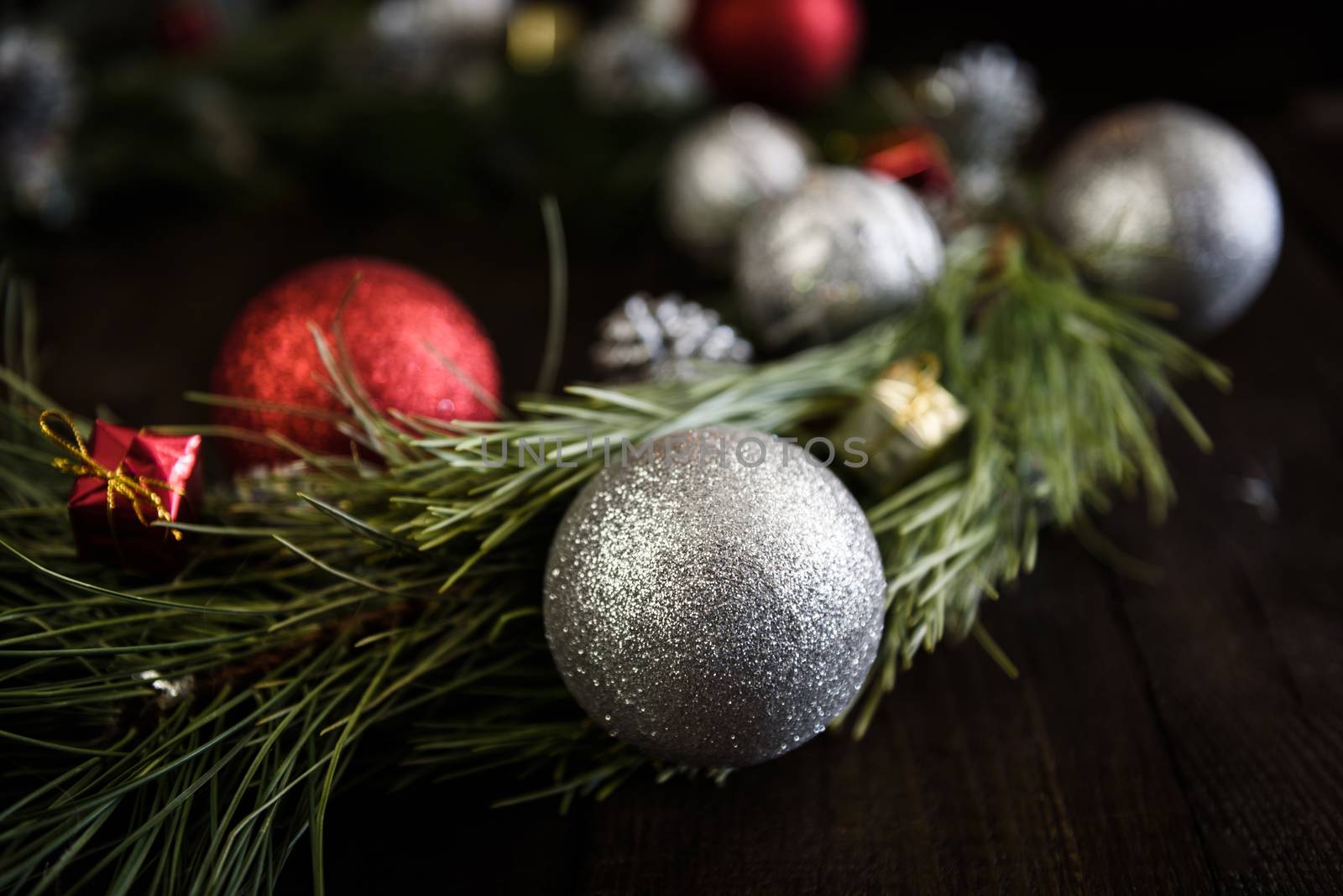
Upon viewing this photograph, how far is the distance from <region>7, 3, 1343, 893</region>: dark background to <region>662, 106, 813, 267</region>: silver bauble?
0.07 m

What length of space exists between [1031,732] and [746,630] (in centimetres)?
20

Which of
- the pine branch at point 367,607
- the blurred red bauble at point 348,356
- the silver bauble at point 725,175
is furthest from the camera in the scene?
the silver bauble at point 725,175

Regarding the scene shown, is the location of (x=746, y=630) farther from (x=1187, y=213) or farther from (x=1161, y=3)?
(x=1161, y=3)

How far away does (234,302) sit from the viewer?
2.97ft

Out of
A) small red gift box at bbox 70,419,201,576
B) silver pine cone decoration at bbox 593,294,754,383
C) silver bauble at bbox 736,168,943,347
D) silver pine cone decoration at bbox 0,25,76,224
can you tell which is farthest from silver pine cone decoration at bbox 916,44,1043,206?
silver pine cone decoration at bbox 0,25,76,224

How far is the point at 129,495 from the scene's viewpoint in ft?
1.45

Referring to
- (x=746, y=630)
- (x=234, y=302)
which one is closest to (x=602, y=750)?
(x=746, y=630)

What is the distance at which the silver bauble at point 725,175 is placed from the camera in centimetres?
83

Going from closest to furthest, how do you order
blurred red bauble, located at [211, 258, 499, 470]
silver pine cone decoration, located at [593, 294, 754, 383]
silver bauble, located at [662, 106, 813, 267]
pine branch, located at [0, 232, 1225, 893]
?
pine branch, located at [0, 232, 1225, 893] → blurred red bauble, located at [211, 258, 499, 470] → silver pine cone decoration, located at [593, 294, 754, 383] → silver bauble, located at [662, 106, 813, 267]

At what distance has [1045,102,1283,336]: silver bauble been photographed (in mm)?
672

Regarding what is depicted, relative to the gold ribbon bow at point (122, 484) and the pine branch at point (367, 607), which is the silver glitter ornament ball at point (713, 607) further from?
the gold ribbon bow at point (122, 484)

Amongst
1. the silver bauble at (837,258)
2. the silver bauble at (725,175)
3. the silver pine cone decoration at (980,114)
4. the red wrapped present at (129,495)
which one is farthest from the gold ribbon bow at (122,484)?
the silver pine cone decoration at (980,114)

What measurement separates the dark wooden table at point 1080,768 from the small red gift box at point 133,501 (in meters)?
0.15

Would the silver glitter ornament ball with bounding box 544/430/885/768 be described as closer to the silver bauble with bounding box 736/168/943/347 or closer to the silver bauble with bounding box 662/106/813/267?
the silver bauble with bounding box 736/168/943/347
